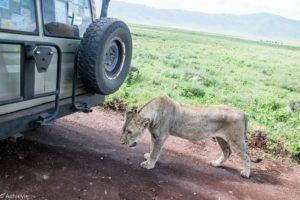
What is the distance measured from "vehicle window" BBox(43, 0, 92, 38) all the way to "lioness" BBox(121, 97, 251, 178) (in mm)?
1455

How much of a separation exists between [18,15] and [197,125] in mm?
2925

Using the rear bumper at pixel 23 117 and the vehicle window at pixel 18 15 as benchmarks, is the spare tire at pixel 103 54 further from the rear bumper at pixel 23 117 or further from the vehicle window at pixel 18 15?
the vehicle window at pixel 18 15

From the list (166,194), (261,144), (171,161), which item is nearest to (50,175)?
(166,194)

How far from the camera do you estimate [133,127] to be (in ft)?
18.4

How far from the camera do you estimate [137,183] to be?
5.22 meters

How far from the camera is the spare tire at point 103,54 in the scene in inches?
199

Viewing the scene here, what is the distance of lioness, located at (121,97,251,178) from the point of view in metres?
5.90

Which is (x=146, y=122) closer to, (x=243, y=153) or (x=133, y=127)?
(x=133, y=127)

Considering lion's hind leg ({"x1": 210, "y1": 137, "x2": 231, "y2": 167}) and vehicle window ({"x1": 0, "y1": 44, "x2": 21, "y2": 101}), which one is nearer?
vehicle window ({"x1": 0, "y1": 44, "x2": 21, "y2": 101})

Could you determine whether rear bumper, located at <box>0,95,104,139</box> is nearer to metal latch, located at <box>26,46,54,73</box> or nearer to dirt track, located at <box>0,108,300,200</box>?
metal latch, located at <box>26,46,54,73</box>

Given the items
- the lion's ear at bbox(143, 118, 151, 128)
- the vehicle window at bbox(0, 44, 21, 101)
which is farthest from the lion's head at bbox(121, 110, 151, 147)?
the vehicle window at bbox(0, 44, 21, 101)

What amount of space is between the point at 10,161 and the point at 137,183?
1591 mm

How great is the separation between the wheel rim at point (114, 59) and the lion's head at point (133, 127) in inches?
23.6

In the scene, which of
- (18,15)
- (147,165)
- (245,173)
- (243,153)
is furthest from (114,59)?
(245,173)
